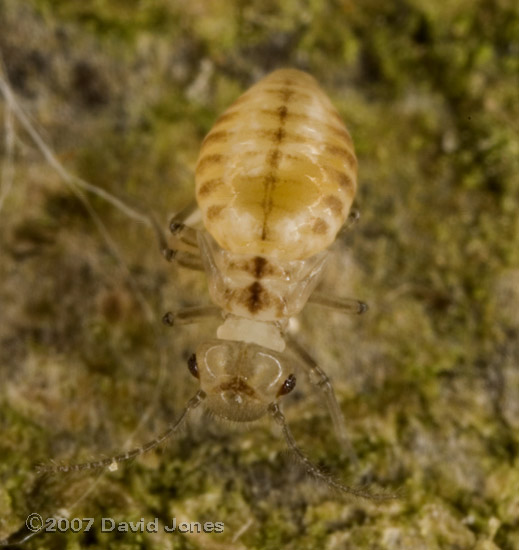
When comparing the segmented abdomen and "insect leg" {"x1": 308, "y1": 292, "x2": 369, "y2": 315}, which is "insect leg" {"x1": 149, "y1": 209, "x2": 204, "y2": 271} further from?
"insect leg" {"x1": 308, "y1": 292, "x2": 369, "y2": 315}

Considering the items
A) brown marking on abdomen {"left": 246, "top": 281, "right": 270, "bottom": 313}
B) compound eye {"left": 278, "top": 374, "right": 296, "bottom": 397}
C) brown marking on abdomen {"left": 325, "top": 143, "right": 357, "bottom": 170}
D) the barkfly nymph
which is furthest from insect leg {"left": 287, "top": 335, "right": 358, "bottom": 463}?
brown marking on abdomen {"left": 325, "top": 143, "right": 357, "bottom": 170}

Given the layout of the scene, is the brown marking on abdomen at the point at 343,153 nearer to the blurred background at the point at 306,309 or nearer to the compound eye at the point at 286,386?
the blurred background at the point at 306,309

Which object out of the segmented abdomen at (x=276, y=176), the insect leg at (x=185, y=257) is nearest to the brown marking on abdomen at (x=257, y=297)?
the segmented abdomen at (x=276, y=176)

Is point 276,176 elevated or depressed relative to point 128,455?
elevated

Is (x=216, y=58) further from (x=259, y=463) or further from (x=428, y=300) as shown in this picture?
(x=259, y=463)

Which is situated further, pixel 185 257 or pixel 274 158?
pixel 185 257

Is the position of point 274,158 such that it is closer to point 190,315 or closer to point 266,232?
point 266,232

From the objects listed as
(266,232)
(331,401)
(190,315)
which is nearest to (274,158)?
(266,232)
